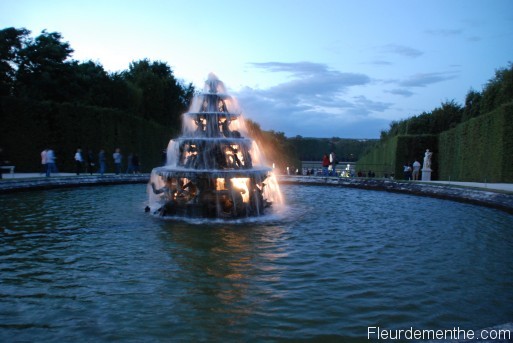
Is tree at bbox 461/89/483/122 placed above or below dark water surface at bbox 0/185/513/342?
above

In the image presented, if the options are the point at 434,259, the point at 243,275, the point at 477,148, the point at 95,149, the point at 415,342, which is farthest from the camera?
the point at 95,149

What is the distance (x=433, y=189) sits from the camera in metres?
19.6

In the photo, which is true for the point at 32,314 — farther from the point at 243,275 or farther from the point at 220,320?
the point at 243,275

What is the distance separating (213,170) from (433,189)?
438 inches

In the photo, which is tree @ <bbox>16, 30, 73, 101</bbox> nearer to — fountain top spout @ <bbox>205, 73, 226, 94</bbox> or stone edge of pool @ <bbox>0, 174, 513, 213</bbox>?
Result: stone edge of pool @ <bbox>0, 174, 513, 213</bbox>

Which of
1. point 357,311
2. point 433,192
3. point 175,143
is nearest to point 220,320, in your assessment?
point 357,311

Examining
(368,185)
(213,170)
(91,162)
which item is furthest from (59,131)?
(368,185)

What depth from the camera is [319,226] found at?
11273 mm

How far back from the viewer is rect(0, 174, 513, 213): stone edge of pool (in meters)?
15.5

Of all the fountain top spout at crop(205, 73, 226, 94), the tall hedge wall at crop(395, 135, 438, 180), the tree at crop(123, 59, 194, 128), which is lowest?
the tall hedge wall at crop(395, 135, 438, 180)

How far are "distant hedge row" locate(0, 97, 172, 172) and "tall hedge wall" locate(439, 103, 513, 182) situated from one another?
24.3 meters

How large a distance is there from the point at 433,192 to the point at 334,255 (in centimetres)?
1291

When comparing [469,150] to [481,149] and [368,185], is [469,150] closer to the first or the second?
[481,149]

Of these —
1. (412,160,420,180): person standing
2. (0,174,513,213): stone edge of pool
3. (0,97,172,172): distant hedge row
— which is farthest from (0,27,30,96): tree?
(412,160,420,180): person standing
